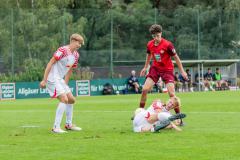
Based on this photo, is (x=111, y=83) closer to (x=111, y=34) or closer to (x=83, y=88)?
(x=83, y=88)

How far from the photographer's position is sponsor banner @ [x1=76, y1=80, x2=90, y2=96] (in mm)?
45750

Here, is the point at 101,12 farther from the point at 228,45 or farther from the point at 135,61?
the point at 228,45

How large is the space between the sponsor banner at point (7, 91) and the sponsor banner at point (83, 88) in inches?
152

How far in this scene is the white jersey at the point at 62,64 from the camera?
1638cm

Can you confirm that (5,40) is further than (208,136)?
Yes

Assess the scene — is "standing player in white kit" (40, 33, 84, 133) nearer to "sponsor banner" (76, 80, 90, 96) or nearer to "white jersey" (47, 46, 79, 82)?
"white jersey" (47, 46, 79, 82)

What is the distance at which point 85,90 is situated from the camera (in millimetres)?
46312

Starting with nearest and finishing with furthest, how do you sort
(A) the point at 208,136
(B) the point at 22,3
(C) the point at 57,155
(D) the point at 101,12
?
(C) the point at 57,155
(A) the point at 208,136
(D) the point at 101,12
(B) the point at 22,3

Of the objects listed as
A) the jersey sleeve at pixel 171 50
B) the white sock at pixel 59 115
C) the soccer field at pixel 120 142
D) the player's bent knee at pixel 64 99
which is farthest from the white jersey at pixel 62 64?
the jersey sleeve at pixel 171 50

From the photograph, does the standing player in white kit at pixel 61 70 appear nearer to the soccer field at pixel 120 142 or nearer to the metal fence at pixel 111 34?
the soccer field at pixel 120 142

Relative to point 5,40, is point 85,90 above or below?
below

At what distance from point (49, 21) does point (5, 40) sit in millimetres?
3432

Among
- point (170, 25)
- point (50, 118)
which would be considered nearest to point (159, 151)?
point (50, 118)

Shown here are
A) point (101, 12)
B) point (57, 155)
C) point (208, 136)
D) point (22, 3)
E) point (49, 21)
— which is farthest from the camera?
point (22, 3)
